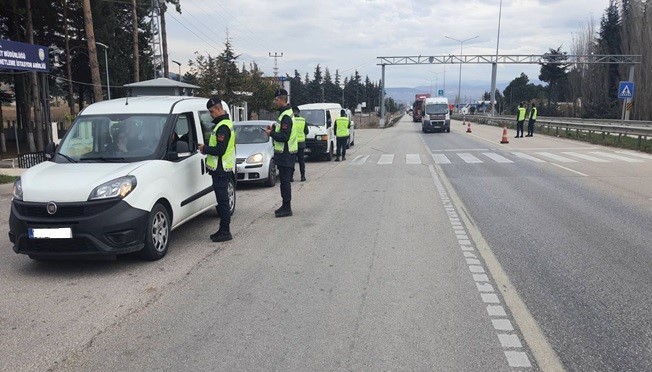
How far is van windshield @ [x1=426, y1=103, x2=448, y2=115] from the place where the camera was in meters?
40.2

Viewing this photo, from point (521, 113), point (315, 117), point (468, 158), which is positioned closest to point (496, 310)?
point (468, 158)

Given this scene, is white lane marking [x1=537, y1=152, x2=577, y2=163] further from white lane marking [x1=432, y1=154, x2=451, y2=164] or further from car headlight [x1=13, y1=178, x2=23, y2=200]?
car headlight [x1=13, y1=178, x2=23, y2=200]

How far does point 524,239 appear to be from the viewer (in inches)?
278

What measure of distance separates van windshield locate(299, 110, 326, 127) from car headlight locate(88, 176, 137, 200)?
13.5 m

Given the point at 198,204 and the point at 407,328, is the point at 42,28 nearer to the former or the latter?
the point at 198,204

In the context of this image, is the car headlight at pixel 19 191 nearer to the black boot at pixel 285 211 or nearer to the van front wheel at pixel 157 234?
the van front wheel at pixel 157 234

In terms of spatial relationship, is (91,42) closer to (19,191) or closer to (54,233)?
(19,191)

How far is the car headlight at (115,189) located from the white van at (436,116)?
3636cm

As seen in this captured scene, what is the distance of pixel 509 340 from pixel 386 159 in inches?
617

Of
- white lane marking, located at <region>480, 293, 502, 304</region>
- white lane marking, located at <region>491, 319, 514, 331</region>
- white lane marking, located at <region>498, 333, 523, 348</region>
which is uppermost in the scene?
white lane marking, located at <region>498, 333, 523, 348</region>

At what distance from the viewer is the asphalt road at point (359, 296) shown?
3764mm

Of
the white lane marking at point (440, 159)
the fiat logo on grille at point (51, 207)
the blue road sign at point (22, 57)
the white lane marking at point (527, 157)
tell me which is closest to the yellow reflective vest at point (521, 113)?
the white lane marking at point (527, 157)

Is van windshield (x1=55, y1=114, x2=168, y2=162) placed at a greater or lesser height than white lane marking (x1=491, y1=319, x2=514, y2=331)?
greater

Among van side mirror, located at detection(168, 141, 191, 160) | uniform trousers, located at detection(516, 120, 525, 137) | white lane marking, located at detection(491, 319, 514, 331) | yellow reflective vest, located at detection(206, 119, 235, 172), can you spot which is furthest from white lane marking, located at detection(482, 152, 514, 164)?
white lane marking, located at detection(491, 319, 514, 331)
